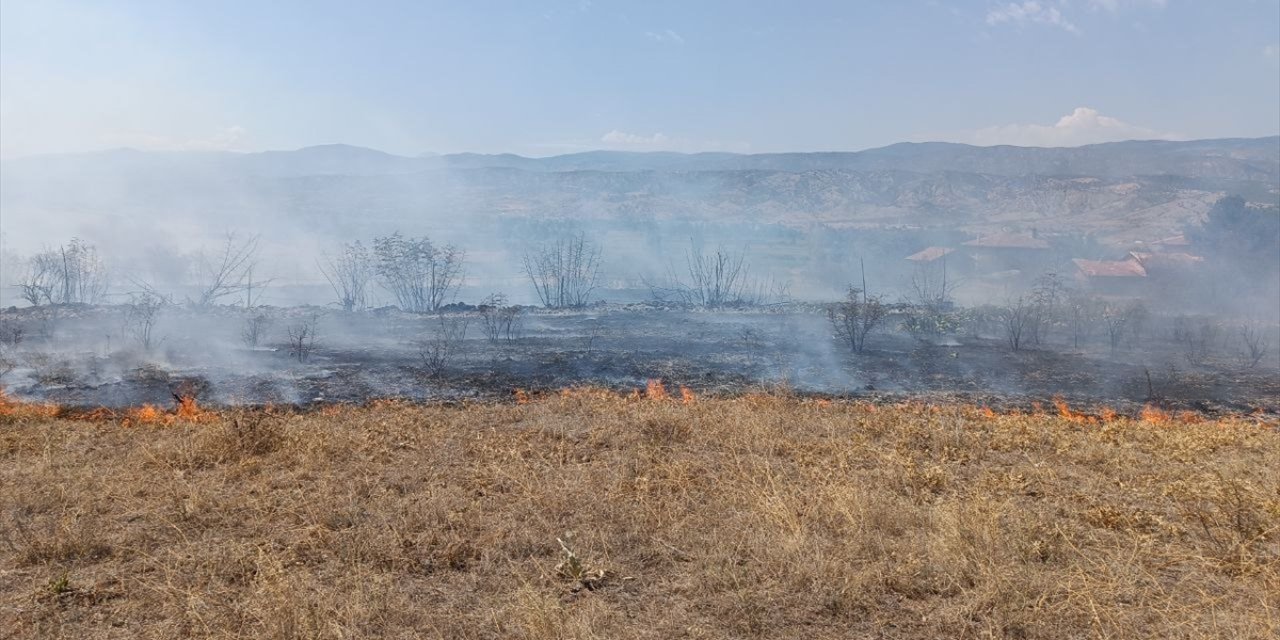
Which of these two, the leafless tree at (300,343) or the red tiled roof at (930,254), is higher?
the red tiled roof at (930,254)

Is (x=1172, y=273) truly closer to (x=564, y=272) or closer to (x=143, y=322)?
(x=564, y=272)

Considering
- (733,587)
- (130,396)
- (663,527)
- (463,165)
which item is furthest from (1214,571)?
(463,165)

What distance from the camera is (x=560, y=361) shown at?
710 inches

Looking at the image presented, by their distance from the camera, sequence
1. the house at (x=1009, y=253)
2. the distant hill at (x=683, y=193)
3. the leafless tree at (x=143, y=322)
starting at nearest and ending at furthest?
the leafless tree at (x=143, y=322) < the house at (x=1009, y=253) < the distant hill at (x=683, y=193)

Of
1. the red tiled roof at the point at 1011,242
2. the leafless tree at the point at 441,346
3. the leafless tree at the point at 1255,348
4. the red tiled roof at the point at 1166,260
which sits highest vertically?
the red tiled roof at the point at 1011,242

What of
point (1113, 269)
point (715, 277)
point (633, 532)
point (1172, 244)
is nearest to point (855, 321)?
point (633, 532)

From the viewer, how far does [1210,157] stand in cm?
10294

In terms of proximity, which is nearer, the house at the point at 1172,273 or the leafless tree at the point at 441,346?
the leafless tree at the point at 441,346

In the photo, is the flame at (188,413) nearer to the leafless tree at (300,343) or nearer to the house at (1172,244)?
the leafless tree at (300,343)

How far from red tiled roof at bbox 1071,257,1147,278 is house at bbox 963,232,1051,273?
15.0 ft

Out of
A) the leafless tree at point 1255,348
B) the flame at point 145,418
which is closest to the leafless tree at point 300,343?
the flame at point 145,418

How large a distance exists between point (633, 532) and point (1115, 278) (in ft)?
139

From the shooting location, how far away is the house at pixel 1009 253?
47.8m

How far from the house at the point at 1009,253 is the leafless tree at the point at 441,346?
36.1m
